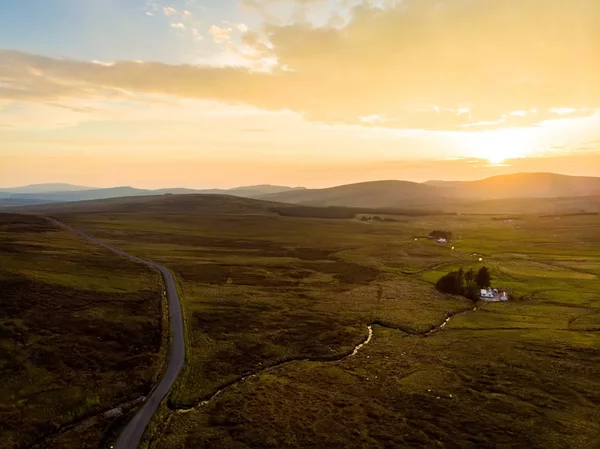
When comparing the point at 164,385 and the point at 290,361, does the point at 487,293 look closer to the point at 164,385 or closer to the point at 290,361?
the point at 290,361

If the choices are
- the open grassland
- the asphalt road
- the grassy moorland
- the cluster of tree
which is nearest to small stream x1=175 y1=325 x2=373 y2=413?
the open grassland

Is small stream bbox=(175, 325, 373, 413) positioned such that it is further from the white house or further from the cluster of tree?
the white house

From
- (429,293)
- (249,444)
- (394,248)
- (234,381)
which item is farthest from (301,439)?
(394,248)

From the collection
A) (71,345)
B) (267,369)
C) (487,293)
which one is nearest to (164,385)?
(267,369)

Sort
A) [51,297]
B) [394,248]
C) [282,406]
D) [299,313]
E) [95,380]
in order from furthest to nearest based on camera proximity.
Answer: [394,248], [299,313], [51,297], [95,380], [282,406]

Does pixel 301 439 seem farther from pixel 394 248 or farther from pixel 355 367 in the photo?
pixel 394 248

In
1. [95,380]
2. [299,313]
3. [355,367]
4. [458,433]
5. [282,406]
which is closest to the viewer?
[458,433]
